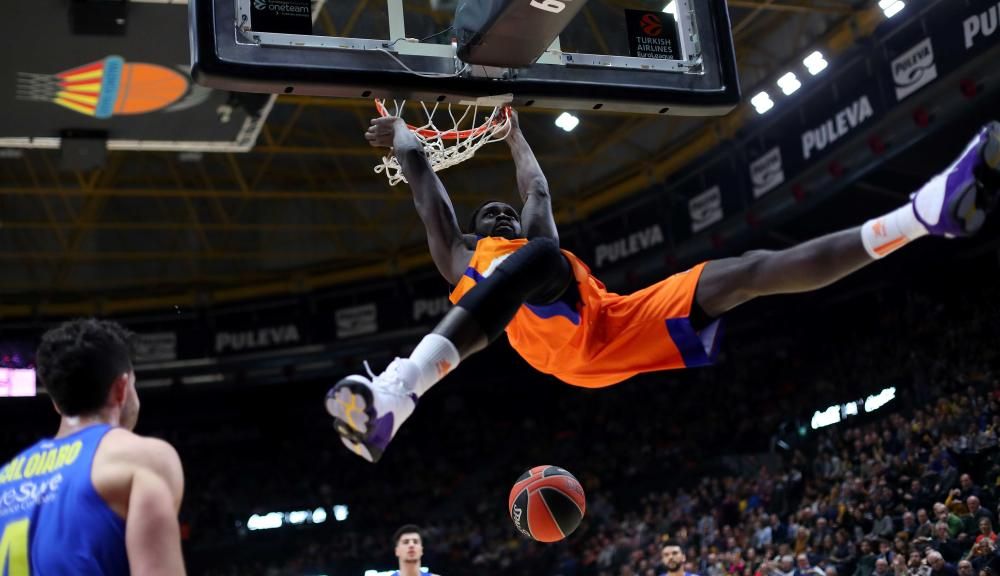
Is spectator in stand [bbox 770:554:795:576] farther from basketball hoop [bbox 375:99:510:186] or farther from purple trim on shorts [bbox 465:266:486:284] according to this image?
purple trim on shorts [bbox 465:266:486:284]

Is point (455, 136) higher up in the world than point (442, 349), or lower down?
higher up

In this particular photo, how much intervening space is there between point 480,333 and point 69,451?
1899 mm

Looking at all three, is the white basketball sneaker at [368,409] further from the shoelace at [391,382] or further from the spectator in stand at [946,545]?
the spectator in stand at [946,545]

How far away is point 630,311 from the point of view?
5.34 metres

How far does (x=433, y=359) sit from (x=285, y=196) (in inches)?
681

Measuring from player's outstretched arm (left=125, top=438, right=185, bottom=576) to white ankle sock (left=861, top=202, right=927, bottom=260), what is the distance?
9.28ft

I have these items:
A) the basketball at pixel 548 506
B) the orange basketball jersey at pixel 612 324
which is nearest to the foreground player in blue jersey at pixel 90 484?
the orange basketball jersey at pixel 612 324

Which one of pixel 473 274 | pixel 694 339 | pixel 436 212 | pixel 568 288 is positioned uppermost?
pixel 436 212

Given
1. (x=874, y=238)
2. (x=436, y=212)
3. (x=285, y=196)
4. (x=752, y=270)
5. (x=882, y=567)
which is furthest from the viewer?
(x=285, y=196)

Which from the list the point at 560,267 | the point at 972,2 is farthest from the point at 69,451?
the point at 972,2

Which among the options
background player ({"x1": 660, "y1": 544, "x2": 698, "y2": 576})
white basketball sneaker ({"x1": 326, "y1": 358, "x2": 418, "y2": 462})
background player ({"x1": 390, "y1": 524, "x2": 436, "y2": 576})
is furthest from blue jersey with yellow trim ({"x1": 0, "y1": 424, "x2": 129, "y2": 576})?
background player ({"x1": 660, "y1": 544, "x2": 698, "y2": 576})

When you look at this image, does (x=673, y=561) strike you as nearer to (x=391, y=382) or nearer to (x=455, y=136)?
(x=455, y=136)

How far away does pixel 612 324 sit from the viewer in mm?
5320

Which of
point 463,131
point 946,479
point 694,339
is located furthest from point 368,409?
point 946,479
